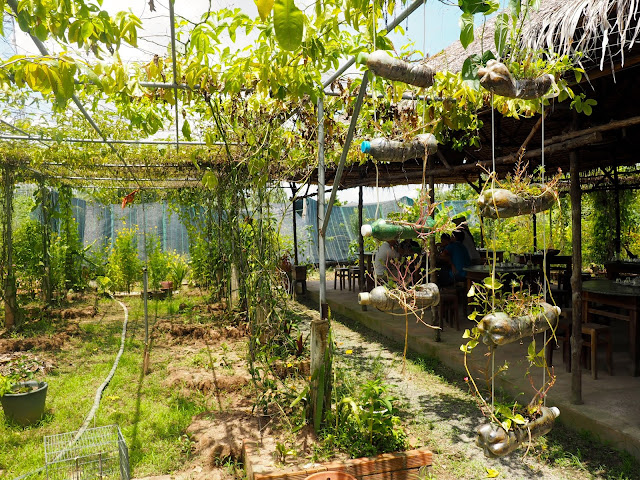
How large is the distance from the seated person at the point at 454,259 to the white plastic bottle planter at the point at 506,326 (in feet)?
17.5

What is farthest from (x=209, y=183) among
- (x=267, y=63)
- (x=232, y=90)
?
(x=267, y=63)

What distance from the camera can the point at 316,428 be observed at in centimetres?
338

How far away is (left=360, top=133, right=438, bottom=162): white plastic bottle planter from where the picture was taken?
2.46 m

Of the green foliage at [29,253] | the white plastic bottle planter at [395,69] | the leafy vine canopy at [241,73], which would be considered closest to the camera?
the white plastic bottle planter at [395,69]

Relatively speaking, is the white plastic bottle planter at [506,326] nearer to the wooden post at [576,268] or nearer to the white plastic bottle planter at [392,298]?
the white plastic bottle planter at [392,298]

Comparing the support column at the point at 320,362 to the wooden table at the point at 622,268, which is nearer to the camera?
the support column at the point at 320,362

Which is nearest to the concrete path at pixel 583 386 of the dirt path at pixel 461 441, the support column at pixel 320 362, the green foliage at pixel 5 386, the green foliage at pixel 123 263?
the dirt path at pixel 461 441

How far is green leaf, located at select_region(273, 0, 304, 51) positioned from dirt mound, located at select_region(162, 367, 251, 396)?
3701 millimetres

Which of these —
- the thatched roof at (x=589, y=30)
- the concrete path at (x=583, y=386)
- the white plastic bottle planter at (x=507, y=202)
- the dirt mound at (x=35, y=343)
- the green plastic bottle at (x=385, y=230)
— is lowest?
the concrete path at (x=583, y=386)

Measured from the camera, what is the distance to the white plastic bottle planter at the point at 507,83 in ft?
5.71

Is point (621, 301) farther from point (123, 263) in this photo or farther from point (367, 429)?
point (123, 263)

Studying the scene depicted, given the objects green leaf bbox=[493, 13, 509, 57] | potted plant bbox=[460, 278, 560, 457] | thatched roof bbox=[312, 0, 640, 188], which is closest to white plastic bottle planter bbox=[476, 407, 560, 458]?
potted plant bbox=[460, 278, 560, 457]

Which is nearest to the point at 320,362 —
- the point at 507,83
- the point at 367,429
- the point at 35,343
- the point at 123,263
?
the point at 367,429

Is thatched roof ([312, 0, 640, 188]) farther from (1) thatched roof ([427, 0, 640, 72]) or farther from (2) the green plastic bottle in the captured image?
(2) the green plastic bottle
